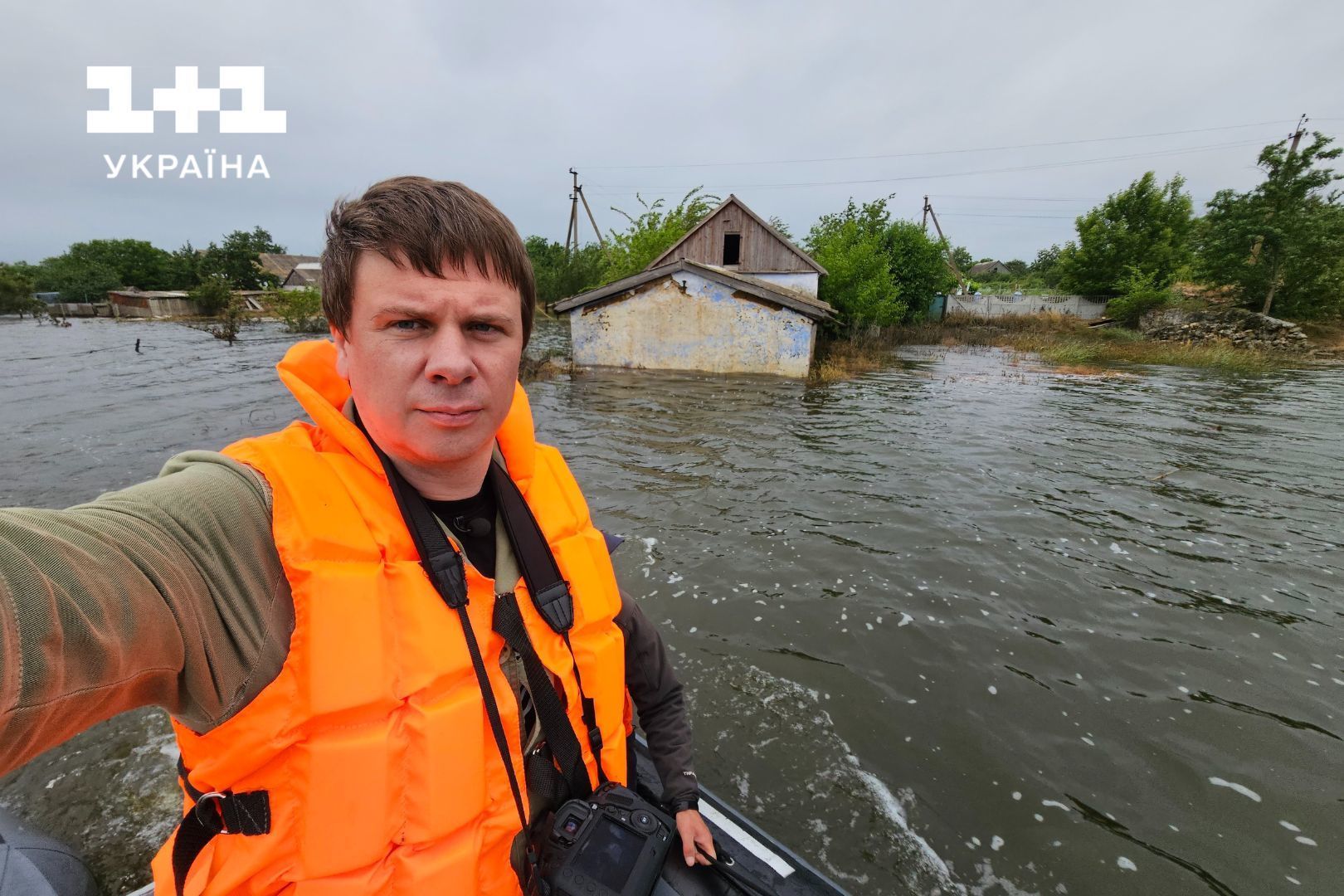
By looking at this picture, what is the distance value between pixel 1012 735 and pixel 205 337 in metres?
37.8

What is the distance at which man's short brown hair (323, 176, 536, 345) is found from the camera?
1.27 m

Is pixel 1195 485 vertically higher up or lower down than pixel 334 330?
lower down

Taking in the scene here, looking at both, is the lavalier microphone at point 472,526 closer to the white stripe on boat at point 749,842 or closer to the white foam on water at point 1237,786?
the white stripe on boat at point 749,842

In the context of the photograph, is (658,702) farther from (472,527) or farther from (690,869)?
(472,527)

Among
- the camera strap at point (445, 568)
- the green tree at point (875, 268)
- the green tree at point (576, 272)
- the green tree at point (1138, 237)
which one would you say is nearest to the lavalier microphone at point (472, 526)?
the camera strap at point (445, 568)

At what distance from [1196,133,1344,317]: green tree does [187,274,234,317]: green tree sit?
6700 cm

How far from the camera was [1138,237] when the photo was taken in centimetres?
3188

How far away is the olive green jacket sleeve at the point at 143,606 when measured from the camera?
0.78m

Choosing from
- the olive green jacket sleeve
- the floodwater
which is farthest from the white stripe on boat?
the olive green jacket sleeve

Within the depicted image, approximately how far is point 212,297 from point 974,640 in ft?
194

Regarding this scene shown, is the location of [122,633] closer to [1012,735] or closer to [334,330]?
[334,330]

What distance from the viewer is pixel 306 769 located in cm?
110

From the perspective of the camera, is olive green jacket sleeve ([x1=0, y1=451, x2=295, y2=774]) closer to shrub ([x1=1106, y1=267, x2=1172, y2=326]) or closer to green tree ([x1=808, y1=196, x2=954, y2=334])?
green tree ([x1=808, y1=196, x2=954, y2=334])

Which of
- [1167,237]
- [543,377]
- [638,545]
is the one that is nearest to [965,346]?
[1167,237]
